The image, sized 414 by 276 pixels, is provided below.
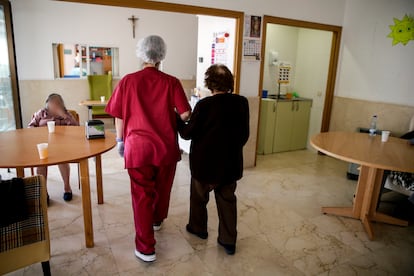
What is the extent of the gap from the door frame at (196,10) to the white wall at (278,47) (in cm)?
133

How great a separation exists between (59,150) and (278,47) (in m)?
3.89

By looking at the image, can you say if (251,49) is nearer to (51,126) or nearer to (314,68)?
(314,68)

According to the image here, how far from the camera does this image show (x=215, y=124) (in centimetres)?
193

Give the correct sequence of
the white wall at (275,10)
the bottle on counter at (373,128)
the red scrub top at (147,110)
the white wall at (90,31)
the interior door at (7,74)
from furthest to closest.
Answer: the white wall at (90,31) < the interior door at (7,74) < the white wall at (275,10) < the bottle on counter at (373,128) < the red scrub top at (147,110)

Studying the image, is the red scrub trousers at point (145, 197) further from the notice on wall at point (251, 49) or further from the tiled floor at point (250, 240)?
the notice on wall at point (251, 49)

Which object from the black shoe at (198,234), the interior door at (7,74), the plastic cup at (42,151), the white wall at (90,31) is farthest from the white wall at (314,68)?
the interior door at (7,74)

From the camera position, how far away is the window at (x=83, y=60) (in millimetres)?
6000

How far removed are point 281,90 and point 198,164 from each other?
11.6ft

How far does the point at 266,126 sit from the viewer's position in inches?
182

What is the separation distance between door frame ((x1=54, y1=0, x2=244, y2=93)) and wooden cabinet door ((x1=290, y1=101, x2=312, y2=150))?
5.00 feet

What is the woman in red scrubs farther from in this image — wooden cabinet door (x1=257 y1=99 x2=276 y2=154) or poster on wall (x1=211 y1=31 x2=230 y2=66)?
wooden cabinet door (x1=257 y1=99 x2=276 y2=154)

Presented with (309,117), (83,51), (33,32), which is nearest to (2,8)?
(33,32)

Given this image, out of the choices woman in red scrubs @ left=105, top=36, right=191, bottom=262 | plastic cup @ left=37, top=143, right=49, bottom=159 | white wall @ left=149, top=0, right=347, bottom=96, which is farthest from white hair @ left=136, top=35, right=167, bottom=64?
white wall @ left=149, top=0, right=347, bottom=96

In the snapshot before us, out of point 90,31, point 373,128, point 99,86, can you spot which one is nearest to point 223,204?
point 373,128
